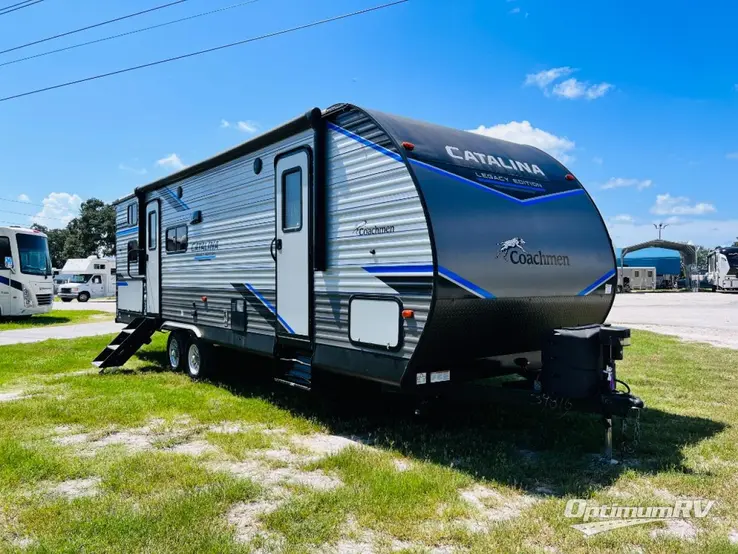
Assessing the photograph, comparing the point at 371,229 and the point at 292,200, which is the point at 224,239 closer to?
the point at 292,200

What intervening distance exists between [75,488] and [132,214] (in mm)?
7851

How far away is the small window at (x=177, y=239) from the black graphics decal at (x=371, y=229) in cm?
470

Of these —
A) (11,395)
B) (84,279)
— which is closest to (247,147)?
(11,395)

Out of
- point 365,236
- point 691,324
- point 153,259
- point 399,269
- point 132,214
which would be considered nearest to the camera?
point 399,269

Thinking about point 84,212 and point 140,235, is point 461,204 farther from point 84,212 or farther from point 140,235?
point 84,212

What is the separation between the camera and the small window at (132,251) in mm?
11422

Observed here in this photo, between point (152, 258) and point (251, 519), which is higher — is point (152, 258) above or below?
above

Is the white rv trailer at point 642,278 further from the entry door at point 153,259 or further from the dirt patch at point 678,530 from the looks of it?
the dirt patch at point 678,530

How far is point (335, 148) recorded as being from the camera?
247 inches

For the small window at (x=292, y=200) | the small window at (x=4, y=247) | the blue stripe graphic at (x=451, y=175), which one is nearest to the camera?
the blue stripe graphic at (x=451, y=175)

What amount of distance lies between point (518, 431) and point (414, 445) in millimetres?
1221

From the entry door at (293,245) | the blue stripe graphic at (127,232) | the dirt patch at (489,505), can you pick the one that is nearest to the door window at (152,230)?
the blue stripe graphic at (127,232)

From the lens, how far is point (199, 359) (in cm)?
950

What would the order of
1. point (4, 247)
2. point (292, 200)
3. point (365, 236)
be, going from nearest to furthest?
point (365, 236), point (292, 200), point (4, 247)
